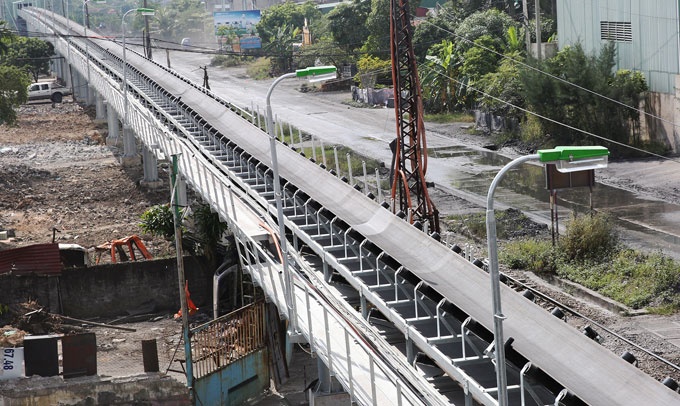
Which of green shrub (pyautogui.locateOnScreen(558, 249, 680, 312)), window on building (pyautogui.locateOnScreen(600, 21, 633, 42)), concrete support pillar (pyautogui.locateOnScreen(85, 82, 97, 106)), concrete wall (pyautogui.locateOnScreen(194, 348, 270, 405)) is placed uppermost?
window on building (pyautogui.locateOnScreen(600, 21, 633, 42))

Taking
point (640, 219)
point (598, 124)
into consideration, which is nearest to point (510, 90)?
point (598, 124)

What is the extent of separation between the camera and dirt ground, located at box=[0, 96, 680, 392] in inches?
878

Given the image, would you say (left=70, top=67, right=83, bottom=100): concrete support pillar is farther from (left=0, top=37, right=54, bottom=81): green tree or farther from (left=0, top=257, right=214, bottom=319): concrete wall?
(left=0, top=257, right=214, bottom=319): concrete wall

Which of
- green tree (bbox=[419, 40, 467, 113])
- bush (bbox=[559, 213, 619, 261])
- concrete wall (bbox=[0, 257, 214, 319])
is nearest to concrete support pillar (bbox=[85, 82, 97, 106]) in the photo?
green tree (bbox=[419, 40, 467, 113])

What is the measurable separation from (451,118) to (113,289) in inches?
1107

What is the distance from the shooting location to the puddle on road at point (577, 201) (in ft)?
92.3

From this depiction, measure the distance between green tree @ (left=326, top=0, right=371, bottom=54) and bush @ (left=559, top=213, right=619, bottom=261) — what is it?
139 feet

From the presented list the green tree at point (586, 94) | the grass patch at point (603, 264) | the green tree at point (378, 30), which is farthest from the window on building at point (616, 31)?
the green tree at point (378, 30)

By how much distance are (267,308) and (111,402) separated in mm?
3212

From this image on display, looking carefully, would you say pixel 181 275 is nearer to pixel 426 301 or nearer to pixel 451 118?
pixel 426 301

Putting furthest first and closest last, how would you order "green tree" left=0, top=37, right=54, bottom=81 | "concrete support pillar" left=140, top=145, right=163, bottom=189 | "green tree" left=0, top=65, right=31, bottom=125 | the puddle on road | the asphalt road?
"green tree" left=0, top=37, right=54, bottom=81 → "green tree" left=0, top=65, right=31, bottom=125 → "concrete support pillar" left=140, top=145, right=163, bottom=189 → the asphalt road → the puddle on road

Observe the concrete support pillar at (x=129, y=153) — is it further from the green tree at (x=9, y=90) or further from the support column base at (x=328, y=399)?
the support column base at (x=328, y=399)

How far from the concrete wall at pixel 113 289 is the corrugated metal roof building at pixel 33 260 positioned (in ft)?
1.21

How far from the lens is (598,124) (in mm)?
39156
